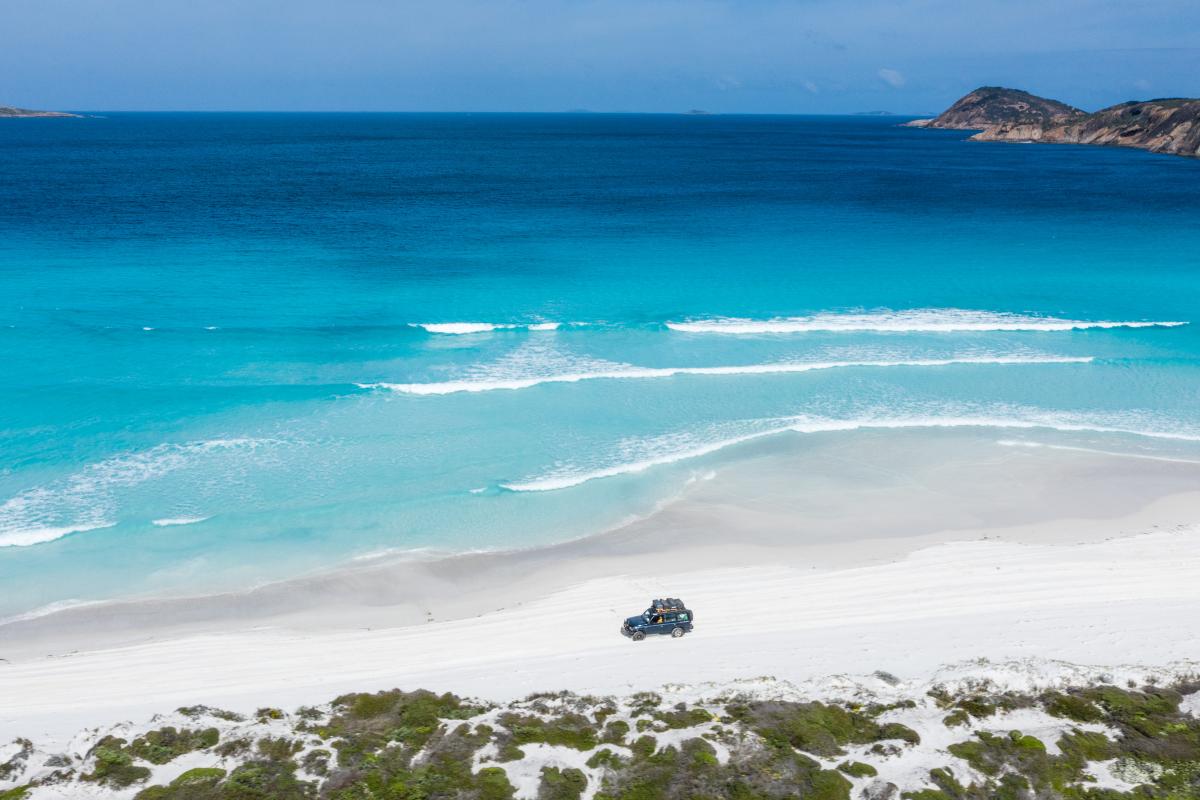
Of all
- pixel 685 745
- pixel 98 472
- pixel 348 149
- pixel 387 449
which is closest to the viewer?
pixel 685 745

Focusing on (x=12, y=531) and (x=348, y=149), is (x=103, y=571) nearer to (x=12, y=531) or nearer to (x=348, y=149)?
(x=12, y=531)

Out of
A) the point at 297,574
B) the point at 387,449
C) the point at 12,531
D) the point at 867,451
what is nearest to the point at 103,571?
the point at 12,531

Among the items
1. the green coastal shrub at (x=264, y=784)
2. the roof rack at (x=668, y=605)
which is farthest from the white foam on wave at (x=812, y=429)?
the green coastal shrub at (x=264, y=784)

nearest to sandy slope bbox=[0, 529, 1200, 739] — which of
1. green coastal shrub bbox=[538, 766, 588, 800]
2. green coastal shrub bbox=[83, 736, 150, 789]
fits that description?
green coastal shrub bbox=[83, 736, 150, 789]

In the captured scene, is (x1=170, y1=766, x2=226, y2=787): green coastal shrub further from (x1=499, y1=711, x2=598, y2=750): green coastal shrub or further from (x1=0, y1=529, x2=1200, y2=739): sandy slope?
(x1=499, y1=711, x2=598, y2=750): green coastal shrub

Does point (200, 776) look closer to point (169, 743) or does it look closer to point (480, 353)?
point (169, 743)

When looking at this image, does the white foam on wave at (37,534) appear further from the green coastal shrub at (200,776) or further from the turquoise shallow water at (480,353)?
the green coastal shrub at (200,776)

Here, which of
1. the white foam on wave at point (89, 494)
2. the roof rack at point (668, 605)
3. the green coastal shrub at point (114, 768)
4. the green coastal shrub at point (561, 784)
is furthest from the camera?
the white foam on wave at point (89, 494)
